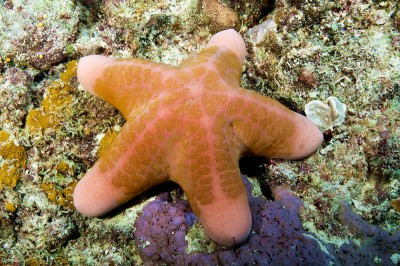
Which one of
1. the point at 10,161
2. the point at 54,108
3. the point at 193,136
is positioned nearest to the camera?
the point at 193,136

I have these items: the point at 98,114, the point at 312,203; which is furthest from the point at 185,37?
the point at 312,203

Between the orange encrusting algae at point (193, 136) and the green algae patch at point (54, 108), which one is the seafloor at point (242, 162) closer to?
the green algae patch at point (54, 108)

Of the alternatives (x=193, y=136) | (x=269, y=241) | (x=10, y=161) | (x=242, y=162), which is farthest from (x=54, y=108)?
(x=269, y=241)

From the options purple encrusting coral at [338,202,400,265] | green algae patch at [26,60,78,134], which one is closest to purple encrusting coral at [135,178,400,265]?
purple encrusting coral at [338,202,400,265]

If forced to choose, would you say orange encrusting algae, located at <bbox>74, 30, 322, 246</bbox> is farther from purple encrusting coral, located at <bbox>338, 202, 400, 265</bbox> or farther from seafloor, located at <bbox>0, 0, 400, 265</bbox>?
purple encrusting coral, located at <bbox>338, 202, 400, 265</bbox>

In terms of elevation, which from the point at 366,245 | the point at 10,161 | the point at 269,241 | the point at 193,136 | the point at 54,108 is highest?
the point at 193,136

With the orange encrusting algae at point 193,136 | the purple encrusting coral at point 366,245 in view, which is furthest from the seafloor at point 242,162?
the orange encrusting algae at point 193,136

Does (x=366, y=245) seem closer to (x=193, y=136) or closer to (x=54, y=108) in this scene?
(x=193, y=136)
